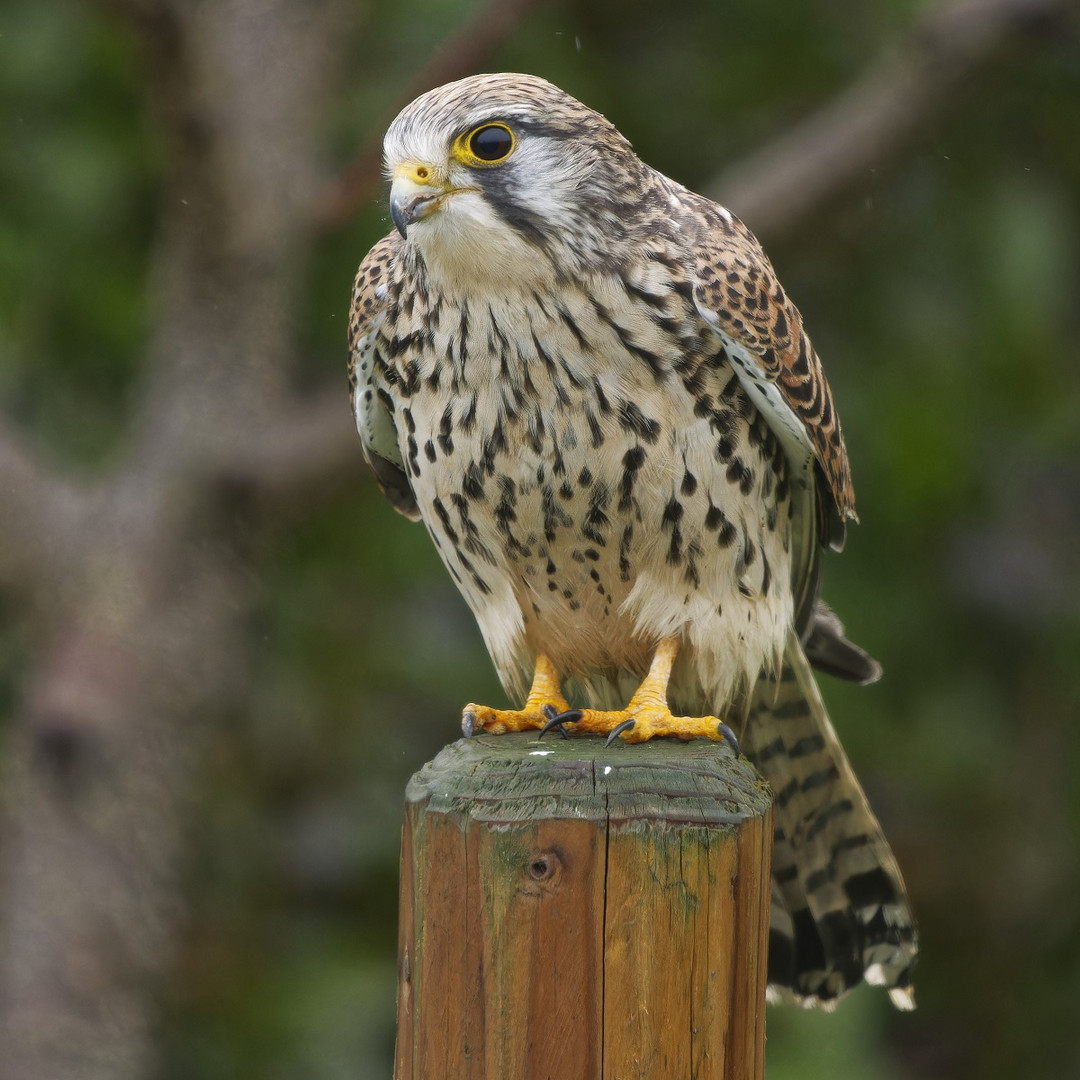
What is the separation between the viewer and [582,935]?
6.25ft

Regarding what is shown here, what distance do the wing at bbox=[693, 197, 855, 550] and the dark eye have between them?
0.40 metres

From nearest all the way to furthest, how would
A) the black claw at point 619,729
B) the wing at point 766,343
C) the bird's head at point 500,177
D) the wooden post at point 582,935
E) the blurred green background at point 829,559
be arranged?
the wooden post at point 582,935, the black claw at point 619,729, the bird's head at point 500,177, the wing at point 766,343, the blurred green background at point 829,559

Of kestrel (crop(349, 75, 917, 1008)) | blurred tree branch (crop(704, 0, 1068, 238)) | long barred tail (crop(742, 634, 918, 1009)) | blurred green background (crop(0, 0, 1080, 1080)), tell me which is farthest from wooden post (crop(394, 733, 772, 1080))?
blurred tree branch (crop(704, 0, 1068, 238))

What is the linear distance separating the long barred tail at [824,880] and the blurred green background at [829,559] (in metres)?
1.22

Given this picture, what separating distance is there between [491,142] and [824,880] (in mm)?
1478

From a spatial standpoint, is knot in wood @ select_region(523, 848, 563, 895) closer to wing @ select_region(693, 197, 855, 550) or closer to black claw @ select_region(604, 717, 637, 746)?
black claw @ select_region(604, 717, 637, 746)

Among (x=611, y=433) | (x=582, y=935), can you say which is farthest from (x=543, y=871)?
(x=611, y=433)

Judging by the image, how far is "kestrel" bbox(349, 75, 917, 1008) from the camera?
105 inches

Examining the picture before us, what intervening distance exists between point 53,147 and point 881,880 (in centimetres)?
306

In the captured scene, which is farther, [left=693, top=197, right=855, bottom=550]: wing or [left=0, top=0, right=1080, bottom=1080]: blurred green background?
[left=0, top=0, right=1080, bottom=1080]: blurred green background

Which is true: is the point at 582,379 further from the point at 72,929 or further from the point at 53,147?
the point at 72,929

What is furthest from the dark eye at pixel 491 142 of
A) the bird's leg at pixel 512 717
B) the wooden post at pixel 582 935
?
the wooden post at pixel 582 935

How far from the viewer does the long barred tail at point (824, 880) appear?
9.67 feet

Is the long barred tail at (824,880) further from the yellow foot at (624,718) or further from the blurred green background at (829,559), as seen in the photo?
the blurred green background at (829,559)
